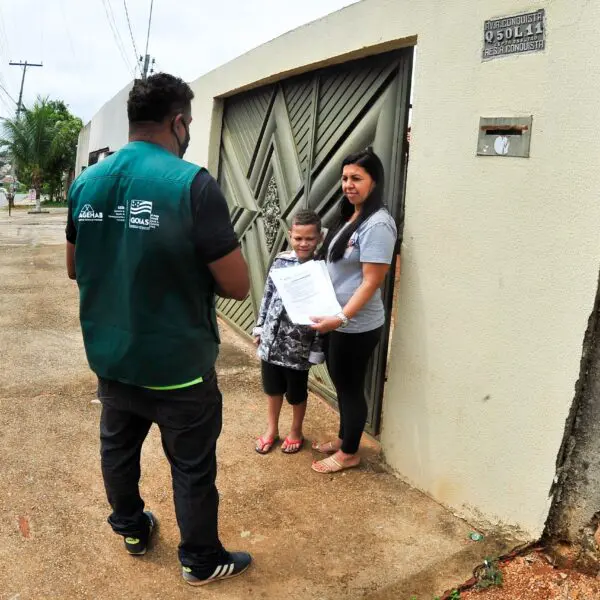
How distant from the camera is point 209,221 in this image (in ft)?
6.34

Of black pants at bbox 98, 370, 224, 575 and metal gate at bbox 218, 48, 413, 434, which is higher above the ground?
metal gate at bbox 218, 48, 413, 434

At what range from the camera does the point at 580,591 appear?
7.43 feet

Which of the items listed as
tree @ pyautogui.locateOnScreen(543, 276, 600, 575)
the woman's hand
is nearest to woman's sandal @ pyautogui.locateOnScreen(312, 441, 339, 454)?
the woman's hand

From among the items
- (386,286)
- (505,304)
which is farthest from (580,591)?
(386,286)

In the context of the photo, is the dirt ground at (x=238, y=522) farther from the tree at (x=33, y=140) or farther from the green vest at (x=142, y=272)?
the tree at (x=33, y=140)

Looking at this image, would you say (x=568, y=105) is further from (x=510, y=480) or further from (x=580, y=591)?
(x=580, y=591)

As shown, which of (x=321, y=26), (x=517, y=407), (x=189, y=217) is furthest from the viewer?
(x=321, y=26)

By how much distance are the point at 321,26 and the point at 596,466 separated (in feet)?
10.1

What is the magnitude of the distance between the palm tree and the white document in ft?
87.5

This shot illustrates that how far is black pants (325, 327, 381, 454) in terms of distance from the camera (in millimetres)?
3047

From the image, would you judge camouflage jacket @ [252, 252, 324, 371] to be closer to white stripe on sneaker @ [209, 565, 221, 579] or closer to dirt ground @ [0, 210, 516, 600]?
dirt ground @ [0, 210, 516, 600]

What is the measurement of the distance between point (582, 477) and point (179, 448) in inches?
63.2

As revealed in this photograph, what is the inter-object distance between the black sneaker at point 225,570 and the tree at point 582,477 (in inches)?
50.9

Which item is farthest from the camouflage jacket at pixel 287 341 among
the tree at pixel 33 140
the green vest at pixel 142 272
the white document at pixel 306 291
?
the tree at pixel 33 140
